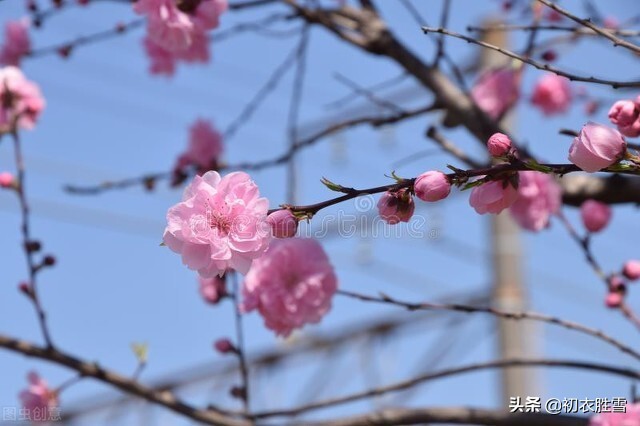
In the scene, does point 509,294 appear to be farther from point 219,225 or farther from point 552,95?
point 219,225

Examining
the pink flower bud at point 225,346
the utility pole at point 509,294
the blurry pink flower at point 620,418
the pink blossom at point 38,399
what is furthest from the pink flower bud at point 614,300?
the utility pole at point 509,294

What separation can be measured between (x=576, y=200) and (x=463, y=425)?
0.56 m

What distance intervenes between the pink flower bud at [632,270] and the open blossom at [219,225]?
1.03m

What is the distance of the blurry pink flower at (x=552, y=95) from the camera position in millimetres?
3236

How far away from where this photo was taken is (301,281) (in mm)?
1732

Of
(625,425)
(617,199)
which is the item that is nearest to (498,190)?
(625,425)

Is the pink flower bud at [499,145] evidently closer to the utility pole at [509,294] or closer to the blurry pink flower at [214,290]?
the blurry pink flower at [214,290]

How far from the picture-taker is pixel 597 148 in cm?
90

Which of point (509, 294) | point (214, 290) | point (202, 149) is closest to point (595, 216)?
point (214, 290)

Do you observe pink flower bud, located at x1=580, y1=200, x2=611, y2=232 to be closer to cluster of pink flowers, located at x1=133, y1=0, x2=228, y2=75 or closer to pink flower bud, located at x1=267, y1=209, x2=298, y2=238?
cluster of pink flowers, located at x1=133, y1=0, x2=228, y2=75

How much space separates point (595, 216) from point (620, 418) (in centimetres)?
68

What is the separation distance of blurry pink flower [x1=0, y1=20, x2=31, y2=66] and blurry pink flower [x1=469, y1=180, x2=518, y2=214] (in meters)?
1.81

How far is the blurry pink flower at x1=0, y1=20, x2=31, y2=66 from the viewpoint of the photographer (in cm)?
248

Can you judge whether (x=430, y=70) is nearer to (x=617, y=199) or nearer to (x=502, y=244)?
(x=617, y=199)
